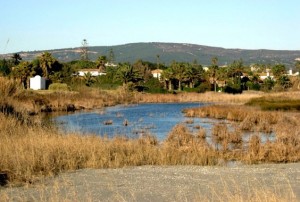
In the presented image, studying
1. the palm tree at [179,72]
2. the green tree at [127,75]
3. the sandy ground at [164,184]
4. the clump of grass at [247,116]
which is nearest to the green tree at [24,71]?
the green tree at [127,75]

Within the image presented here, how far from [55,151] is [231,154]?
6.53m

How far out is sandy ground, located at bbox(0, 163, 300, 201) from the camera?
9.56 metres

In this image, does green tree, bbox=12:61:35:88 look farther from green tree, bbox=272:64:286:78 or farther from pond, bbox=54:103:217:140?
green tree, bbox=272:64:286:78

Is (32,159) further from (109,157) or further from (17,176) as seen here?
(109,157)

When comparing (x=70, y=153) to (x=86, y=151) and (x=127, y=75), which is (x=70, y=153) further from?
(x=127, y=75)

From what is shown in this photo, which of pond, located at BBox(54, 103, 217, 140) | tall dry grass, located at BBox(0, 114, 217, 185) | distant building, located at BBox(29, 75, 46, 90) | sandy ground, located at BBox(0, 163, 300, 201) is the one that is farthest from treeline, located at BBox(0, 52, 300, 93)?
sandy ground, located at BBox(0, 163, 300, 201)

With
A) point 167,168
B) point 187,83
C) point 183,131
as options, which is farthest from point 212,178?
point 187,83

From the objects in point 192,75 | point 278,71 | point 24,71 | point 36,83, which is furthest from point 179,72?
point 36,83

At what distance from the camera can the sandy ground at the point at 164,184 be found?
9562 millimetres

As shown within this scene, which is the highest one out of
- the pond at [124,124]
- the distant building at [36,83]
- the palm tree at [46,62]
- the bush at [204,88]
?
the palm tree at [46,62]

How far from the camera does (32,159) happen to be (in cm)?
1240

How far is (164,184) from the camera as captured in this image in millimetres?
11461

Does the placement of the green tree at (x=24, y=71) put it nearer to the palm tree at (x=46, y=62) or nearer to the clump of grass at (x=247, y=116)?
the palm tree at (x=46, y=62)

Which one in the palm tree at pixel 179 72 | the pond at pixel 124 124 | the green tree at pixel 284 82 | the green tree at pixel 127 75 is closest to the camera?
the pond at pixel 124 124
